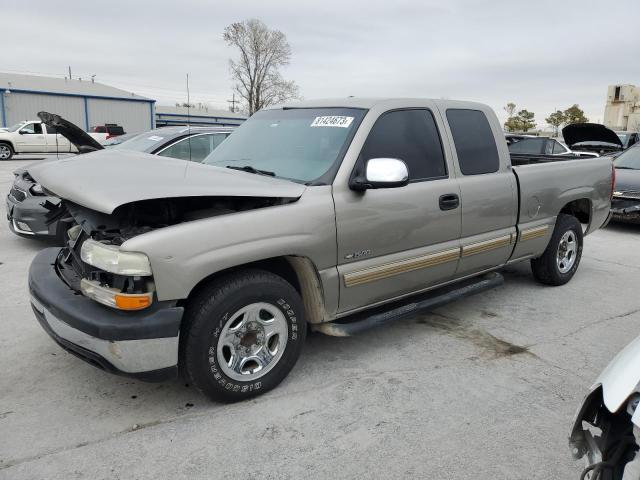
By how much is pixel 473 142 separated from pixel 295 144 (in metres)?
1.59

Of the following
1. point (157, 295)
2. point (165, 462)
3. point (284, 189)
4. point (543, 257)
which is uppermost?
point (284, 189)

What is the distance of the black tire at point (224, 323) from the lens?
112 inches

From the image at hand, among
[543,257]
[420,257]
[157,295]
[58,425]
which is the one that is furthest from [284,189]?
[543,257]

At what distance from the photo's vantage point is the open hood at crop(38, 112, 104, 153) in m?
4.12

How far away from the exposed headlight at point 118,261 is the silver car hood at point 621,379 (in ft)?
6.72

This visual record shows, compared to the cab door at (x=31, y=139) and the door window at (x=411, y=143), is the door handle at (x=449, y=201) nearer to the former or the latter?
the door window at (x=411, y=143)

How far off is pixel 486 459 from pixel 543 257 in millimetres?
3270

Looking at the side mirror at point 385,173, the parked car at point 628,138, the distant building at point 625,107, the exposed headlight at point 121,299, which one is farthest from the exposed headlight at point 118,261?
the distant building at point 625,107

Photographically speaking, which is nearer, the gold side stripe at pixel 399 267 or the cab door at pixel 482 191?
the gold side stripe at pixel 399 267

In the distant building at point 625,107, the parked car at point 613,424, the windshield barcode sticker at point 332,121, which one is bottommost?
the parked car at point 613,424

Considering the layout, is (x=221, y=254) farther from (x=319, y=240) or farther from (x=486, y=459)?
(x=486, y=459)

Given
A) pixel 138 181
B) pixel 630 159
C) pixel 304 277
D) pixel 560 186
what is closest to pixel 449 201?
pixel 304 277

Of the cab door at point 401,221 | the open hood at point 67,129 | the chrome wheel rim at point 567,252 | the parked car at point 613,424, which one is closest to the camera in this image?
the parked car at point 613,424

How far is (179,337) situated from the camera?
286cm
